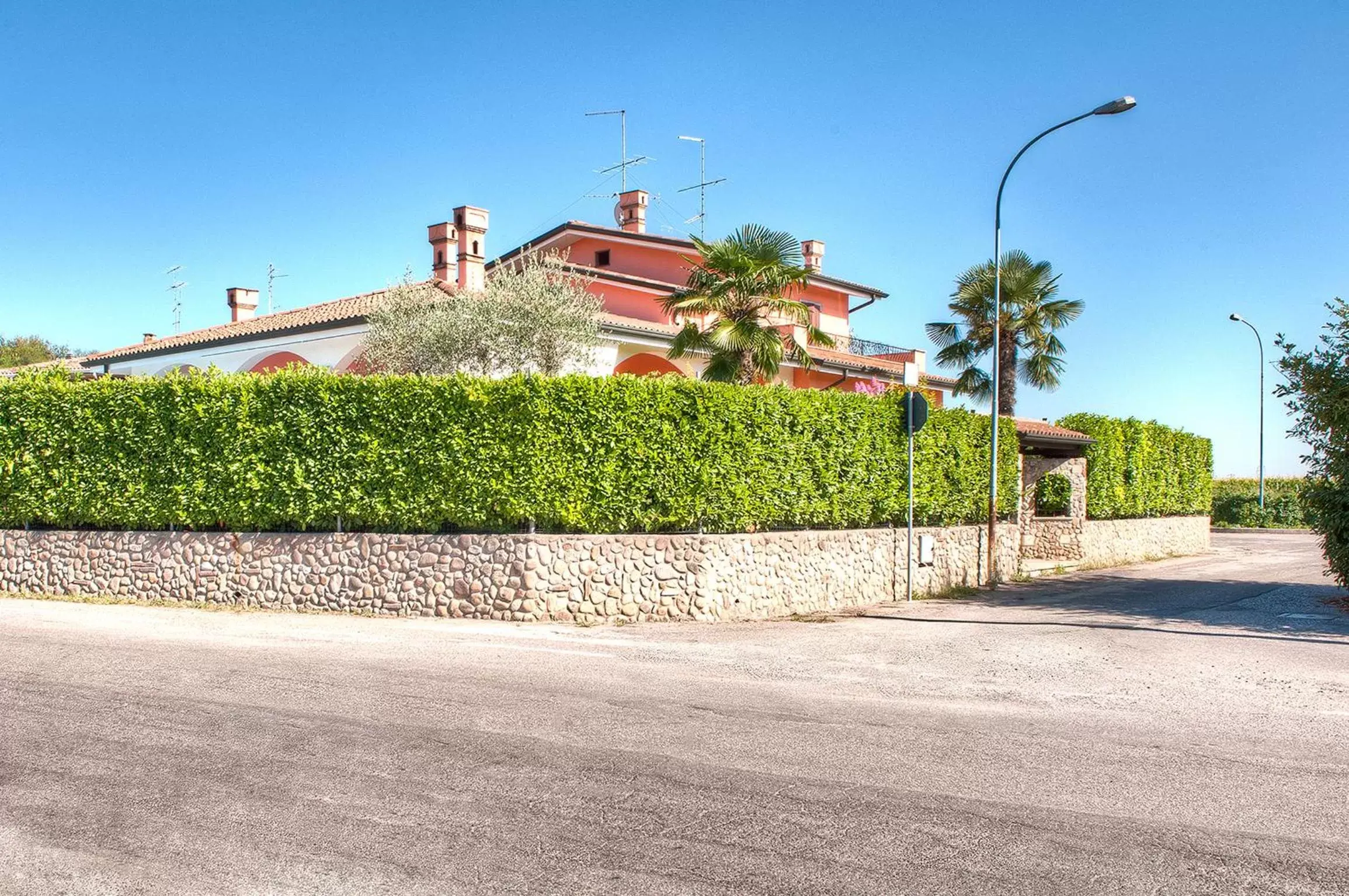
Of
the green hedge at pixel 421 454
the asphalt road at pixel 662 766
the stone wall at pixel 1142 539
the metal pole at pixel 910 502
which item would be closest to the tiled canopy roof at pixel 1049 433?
the stone wall at pixel 1142 539

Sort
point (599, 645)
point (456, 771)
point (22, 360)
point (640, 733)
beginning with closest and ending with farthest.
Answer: point (456, 771)
point (640, 733)
point (599, 645)
point (22, 360)

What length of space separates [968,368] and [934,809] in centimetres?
2852

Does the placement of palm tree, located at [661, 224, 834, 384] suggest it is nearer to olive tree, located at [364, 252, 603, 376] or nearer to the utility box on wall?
olive tree, located at [364, 252, 603, 376]

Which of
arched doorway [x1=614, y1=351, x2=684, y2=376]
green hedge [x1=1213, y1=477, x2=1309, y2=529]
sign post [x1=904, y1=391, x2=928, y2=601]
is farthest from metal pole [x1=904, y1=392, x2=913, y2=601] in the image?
green hedge [x1=1213, y1=477, x2=1309, y2=529]

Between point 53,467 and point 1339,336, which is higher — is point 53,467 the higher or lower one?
the lower one

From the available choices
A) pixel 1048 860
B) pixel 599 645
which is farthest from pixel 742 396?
pixel 1048 860

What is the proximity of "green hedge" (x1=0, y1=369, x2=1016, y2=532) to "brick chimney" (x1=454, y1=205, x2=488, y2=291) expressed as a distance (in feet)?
38.2

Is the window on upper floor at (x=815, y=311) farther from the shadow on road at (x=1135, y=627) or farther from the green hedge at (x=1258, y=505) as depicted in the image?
the green hedge at (x=1258, y=505)

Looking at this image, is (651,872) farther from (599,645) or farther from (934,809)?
Answer: (599,645)

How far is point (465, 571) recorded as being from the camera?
46.3ft

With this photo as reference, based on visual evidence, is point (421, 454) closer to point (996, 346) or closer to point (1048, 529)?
point (996, 346)

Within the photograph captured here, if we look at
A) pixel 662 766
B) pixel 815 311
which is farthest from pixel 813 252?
pixel 662 766

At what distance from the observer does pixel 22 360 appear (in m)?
66.2

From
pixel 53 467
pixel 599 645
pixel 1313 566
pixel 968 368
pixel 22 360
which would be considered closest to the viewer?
pixel 599 645
